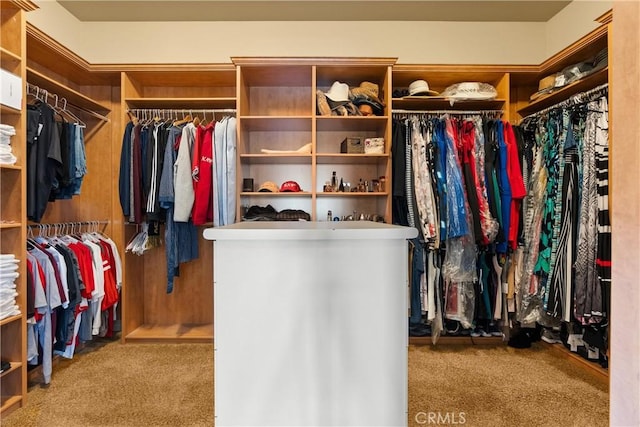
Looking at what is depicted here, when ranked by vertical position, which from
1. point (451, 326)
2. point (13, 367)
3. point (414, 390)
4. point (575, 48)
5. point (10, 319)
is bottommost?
point (414, 390)

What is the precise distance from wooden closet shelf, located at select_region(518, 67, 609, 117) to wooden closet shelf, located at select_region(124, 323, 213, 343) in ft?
9.82

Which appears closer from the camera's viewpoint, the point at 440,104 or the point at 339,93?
the point at 339,93

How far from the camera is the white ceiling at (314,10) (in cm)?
271

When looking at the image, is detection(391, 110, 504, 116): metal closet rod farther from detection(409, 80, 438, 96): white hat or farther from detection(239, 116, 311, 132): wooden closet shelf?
detection(239, 116, 311, 132): wooden closet shelf

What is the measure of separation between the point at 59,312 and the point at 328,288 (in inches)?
82.9

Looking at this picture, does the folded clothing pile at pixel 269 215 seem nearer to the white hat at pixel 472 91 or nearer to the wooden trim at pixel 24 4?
the white hat at pixel 472 91

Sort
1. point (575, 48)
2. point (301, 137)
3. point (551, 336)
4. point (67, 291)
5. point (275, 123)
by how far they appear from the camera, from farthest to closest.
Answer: point (301, 137) → point (275, 123) → point (551, 336) → point (575, 48) → point (67, 291)

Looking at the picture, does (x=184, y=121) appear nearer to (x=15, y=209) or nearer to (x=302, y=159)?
(x=302, y=159)

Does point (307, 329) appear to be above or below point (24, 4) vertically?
below

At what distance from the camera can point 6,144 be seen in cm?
178

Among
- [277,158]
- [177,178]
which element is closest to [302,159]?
[277,158]

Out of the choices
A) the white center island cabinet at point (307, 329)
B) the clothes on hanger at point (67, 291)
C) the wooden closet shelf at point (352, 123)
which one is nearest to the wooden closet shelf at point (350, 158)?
the wooden closet shelf at point (352, 123)

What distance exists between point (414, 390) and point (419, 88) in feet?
6.69

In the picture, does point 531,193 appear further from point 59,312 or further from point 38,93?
point 38,93
